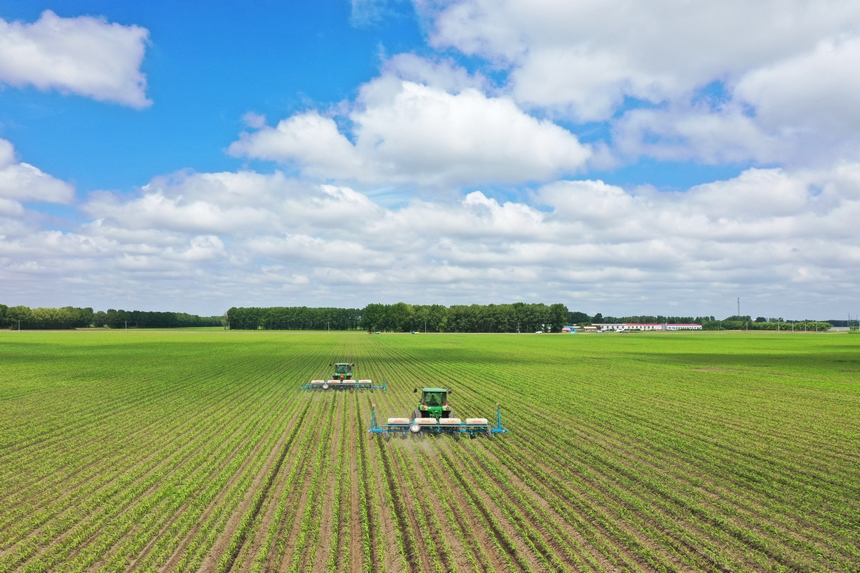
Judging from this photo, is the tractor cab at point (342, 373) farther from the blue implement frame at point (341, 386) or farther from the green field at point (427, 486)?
the green field at point (427, 486)

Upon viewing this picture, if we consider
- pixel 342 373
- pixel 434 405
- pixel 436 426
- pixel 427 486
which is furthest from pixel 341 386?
pixel 427 486

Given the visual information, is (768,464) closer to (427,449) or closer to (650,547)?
(650,547)

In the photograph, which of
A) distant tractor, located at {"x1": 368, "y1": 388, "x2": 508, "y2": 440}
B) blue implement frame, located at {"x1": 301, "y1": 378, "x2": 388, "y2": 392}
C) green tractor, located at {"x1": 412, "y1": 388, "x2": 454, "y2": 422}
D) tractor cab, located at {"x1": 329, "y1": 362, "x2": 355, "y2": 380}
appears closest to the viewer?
distant tractor, located at {"x1": 368, "y1": 388, "x2": 508, "y2": 440}

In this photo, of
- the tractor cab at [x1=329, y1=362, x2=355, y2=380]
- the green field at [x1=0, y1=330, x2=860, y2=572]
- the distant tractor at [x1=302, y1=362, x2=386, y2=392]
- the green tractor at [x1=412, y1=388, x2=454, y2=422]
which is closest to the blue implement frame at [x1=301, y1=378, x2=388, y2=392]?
the distant tractor at [x1=302, y1=362, x2=386, y2=392]

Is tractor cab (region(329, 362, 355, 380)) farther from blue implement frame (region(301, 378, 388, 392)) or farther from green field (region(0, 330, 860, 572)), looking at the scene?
green field (region(0, 330, 860, 572))

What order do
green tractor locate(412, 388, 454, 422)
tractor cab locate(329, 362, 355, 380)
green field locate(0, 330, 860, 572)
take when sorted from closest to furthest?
green field locate(0, 330, 860, 572) → green tractor locate(412, 388, 454, 422) → tractor cab locate(329, 362, 355, 380)

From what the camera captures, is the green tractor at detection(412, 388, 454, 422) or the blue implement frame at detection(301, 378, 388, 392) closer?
the green tractor at detection(412, 388, 454, 422)

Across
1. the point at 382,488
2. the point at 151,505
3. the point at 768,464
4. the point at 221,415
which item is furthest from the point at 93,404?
the point at 768,464

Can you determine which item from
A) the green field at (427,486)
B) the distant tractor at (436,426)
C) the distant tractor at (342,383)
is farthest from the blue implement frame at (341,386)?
the distant tractor at (436,426)

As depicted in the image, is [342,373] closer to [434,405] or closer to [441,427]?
[434,405]
